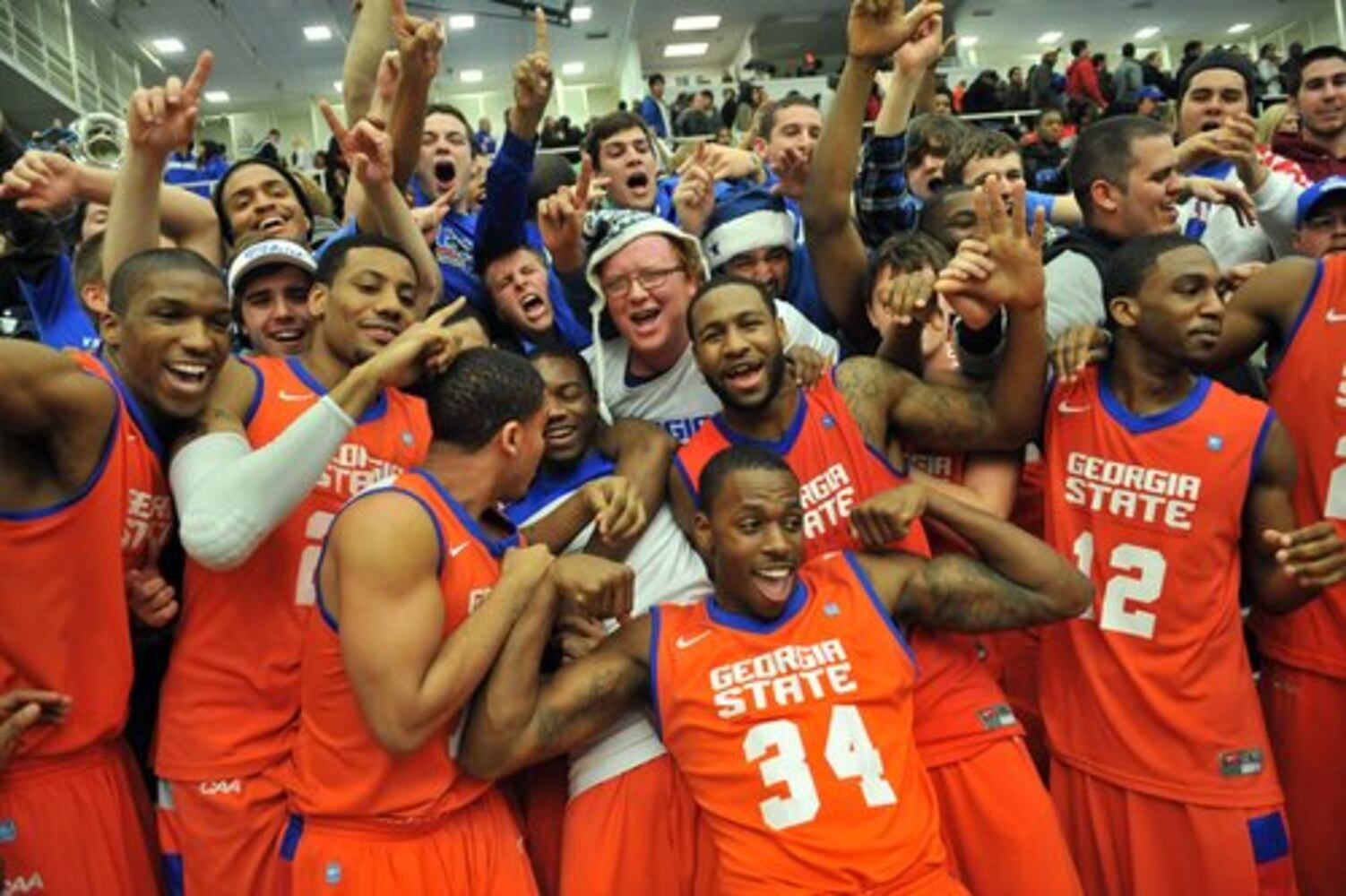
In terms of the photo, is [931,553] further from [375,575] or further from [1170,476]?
[375,575]

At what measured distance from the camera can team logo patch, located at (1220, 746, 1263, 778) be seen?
3354 millimetres

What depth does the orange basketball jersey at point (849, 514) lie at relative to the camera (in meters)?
3.42

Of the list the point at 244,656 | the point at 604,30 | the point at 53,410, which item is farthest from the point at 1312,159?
the point at 604,30

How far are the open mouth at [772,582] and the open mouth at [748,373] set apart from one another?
73 centimetres

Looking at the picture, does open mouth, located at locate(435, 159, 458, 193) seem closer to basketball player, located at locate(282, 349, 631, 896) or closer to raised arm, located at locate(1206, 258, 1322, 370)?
basketball player, located at locate(282, 349, 631, 896)

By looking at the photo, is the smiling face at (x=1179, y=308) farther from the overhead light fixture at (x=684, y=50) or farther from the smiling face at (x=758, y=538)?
the overhead light fixture at (x=684, y=50)

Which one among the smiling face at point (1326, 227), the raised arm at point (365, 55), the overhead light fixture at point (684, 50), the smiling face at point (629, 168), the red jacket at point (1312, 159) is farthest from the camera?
the overhead light fixture at point (684, 50)

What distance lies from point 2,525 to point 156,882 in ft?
4.10

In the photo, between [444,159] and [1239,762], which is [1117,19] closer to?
[444,159]

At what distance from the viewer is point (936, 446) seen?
12.4ft

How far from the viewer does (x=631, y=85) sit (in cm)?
3047

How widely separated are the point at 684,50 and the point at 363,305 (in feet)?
98.0

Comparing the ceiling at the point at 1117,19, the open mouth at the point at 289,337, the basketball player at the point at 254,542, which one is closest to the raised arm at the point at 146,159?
the basketball player at the point at 254,542

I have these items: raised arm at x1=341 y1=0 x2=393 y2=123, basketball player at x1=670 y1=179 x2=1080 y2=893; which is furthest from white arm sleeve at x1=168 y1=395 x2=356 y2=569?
raised arm at x1=341 y1=0 x2=393 y2=123
